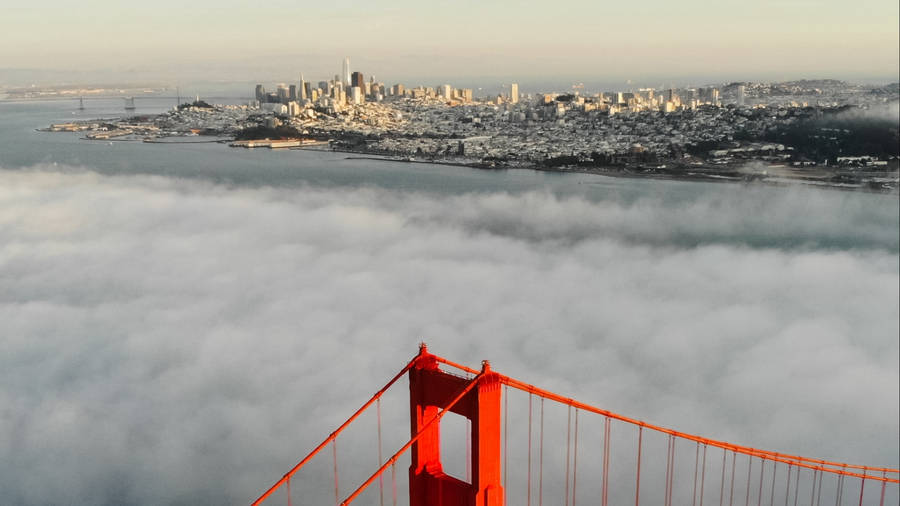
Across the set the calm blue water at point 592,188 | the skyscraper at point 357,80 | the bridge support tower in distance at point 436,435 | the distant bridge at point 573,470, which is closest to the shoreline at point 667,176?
the calm blue water at point 592,188

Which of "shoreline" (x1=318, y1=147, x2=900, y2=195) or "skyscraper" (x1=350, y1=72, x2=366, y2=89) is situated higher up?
"skyscraper" (x1=350, y1=72, x2=366, y2=89)

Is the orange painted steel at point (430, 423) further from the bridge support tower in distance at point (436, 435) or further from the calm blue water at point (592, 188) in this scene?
the calm blue water at point (592, 188)

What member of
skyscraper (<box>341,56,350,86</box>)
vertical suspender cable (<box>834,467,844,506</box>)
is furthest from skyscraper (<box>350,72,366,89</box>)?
vertical suspender cable (<box>834,467,844,506</box>)

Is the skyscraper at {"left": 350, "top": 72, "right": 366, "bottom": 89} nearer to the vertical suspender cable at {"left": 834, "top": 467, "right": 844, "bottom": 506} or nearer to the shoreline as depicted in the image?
the shoreline

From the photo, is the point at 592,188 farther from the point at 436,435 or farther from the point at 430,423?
the point at 430,423

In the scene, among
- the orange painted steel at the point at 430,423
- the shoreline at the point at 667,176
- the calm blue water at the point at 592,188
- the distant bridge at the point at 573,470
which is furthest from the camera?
the shoreline at the point at 667,176

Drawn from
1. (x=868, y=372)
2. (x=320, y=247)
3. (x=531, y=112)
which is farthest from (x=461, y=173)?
(x=868, y=372)

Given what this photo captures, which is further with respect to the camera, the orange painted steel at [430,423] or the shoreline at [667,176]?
the shoreline at [667,176]
